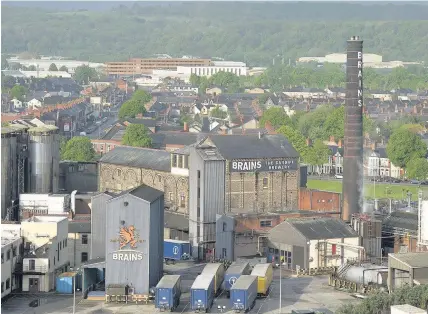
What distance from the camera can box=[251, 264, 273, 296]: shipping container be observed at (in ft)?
155

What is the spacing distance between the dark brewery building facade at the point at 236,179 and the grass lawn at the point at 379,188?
13984mm

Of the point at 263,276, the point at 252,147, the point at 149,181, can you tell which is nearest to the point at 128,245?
the point at 263,276

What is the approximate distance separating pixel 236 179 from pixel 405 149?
104 feet

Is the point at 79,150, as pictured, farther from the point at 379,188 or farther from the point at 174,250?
the point at 174,250

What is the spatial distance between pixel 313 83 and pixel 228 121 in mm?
71044

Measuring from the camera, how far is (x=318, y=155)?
93.1m

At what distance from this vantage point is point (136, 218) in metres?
46.6

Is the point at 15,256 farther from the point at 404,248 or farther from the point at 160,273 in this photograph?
the point at 404,248

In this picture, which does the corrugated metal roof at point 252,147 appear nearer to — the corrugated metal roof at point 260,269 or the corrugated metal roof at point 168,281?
the corrugated metal roof at point 260,269

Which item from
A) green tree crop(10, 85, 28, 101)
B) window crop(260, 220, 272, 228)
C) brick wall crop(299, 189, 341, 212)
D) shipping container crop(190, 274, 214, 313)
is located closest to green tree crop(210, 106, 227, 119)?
green tree crop(10, 85, 28, 101)

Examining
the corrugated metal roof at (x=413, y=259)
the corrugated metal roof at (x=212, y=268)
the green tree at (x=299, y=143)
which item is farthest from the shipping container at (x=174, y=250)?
the green tree at (x=299, y=143)

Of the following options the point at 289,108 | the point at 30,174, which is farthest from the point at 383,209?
the point at 289,108

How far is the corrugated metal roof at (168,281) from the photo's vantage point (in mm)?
45000

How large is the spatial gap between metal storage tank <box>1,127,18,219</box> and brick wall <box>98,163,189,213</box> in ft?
22.9
